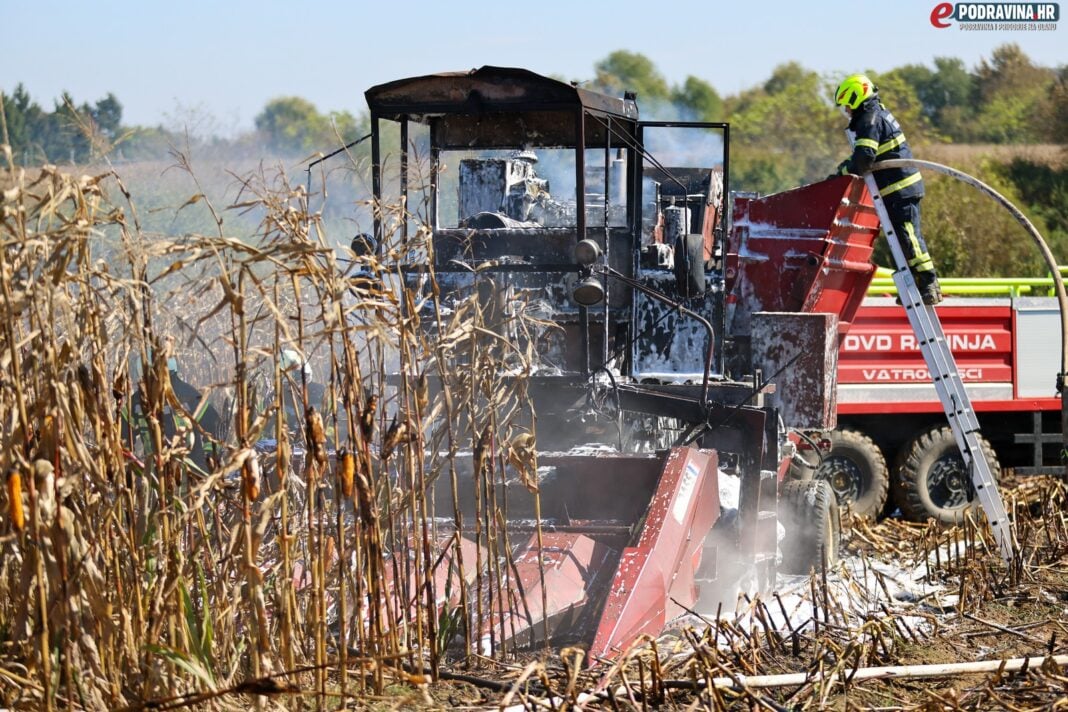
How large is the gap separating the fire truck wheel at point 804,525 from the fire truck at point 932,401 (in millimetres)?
2236

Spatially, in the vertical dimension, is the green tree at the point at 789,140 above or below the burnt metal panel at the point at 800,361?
above

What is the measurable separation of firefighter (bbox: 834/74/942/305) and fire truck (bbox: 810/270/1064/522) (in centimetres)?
227

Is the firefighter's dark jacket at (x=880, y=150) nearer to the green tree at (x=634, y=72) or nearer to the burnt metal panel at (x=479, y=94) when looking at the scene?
the burnt metal panel at (x=479, y=94)

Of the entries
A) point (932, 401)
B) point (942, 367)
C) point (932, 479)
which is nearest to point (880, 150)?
point (942, 367)

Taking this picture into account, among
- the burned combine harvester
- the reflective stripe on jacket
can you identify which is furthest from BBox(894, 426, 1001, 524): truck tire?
the reflective stripe on jacket

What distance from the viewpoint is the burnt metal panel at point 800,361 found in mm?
7551

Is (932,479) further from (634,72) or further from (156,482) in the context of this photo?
(634,72)

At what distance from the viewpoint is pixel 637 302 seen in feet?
24.5

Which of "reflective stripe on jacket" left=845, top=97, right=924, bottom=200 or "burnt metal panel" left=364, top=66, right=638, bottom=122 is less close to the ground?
"burnt metal panel" left=364, top=66, right=638, bottom=122

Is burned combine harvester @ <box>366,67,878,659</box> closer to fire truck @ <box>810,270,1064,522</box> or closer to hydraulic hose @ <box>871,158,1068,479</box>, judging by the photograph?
hydraulic hose @ <box>871,158,1068,479</box>

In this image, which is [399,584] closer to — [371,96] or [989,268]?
[371,96]

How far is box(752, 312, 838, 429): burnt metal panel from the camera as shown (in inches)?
297

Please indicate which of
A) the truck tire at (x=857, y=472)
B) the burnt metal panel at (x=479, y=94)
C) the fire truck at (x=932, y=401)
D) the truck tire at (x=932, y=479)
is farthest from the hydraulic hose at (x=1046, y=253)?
the truck tire at (x=932, y=479)

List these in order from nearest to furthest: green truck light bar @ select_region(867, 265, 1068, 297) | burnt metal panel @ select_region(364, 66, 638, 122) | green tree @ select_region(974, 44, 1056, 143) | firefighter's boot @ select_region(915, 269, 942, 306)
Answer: burnt metal panel @ select_region(364, 66, 638, 122), firefighter's boot @ select_region(915, 269, 942, 306), green truck light bar @ select_region(867, 265, 1068, 297), green tree @ select_region(974, 44, 1056, 143)
